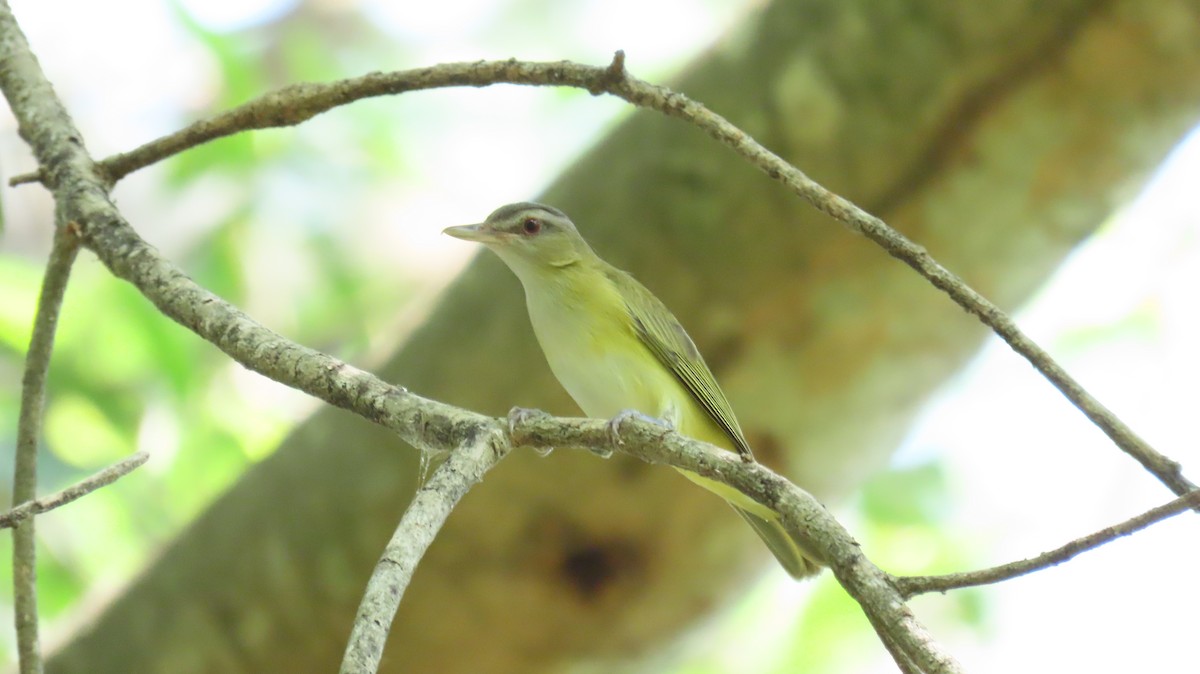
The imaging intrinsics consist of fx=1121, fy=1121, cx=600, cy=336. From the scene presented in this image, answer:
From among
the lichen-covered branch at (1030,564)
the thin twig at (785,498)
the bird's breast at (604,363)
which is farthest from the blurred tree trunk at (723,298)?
the lichen-covered branch at (1030,564)

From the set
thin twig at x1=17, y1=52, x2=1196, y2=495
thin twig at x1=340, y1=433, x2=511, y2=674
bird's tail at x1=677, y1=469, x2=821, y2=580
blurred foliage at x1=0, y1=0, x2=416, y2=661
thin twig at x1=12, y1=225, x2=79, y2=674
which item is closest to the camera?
thin twig at x1=340, y1=433, x2=511, y2=674

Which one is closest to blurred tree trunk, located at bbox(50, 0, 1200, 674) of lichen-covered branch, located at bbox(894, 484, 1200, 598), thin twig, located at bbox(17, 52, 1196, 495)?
thin twig, located at bbox(17, 52, 1196, 495)

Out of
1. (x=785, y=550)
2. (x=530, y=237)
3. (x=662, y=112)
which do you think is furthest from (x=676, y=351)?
(x=662, y=112)

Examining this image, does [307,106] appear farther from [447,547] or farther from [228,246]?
[228,246]

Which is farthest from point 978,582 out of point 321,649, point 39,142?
point 321,649

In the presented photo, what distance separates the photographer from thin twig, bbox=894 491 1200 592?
58.8 inches

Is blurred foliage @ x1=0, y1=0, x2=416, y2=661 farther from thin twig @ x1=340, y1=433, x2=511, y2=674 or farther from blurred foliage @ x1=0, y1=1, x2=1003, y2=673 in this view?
thin twig @ x1=340, y1=433, x2=511, y2=674

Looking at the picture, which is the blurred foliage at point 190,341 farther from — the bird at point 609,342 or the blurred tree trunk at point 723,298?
the bird at point 609,342

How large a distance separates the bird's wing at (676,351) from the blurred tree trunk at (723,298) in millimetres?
413

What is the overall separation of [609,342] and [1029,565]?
245cm

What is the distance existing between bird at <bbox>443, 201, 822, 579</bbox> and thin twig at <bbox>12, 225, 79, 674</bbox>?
1727 mm

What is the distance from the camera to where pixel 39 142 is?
2559 mm

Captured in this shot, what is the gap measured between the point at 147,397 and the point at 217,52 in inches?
78.4

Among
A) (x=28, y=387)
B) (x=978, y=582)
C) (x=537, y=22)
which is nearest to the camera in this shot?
(x=978, y=582)
